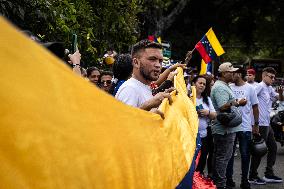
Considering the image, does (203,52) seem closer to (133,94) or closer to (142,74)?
(142,74)

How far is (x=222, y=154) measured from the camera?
7.45 metres

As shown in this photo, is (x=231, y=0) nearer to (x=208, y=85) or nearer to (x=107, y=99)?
(x=208, y=85)

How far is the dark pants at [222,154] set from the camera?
24.2 ft

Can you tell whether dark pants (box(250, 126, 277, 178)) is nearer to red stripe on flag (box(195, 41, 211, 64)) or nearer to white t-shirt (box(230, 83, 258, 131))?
white t-shirt (box(230, 83, 258, 131))

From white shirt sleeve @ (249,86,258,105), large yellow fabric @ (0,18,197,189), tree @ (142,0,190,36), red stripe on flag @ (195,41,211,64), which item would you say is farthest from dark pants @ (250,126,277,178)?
tree @ (142,0,190,36)

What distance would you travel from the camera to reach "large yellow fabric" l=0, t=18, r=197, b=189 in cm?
148

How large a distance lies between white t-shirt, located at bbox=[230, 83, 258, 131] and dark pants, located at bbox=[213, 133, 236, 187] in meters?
0.64

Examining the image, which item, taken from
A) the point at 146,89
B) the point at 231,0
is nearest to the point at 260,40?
the point at 231,0

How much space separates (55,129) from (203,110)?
6.19m

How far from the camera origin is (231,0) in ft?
96.5

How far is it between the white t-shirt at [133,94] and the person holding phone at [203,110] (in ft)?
11.9

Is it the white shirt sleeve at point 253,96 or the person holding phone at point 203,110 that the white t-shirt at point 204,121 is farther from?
the white shirt sleeve at point 253,96

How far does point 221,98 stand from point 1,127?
20.6 ft

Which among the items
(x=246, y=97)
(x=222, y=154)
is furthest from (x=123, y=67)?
(x=246, y=97)
